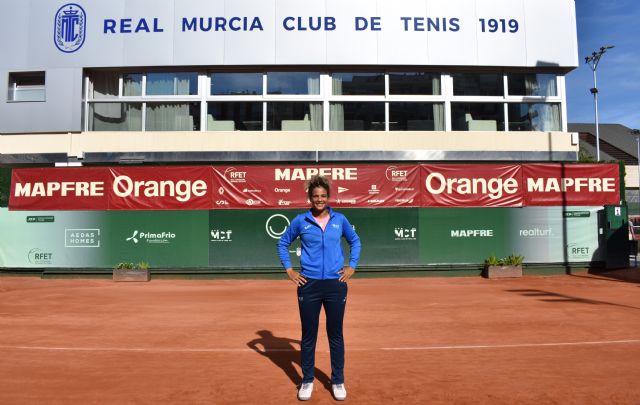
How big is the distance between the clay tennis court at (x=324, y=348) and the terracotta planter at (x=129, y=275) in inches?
92.9

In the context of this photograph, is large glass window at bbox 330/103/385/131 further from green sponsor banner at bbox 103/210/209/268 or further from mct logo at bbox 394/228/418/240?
green sponsor banner at bbox 103/210/209/268

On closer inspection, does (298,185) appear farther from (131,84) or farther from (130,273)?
(131,84)

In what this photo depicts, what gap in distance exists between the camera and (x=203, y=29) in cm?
1842

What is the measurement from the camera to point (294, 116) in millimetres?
18859

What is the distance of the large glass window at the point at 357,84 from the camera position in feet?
62.4

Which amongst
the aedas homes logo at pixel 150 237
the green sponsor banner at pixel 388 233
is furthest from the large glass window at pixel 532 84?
the aedas homes logo at pixel 150 237

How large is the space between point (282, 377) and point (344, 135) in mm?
14360

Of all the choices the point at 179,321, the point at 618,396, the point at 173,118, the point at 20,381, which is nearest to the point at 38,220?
the point at 173,118

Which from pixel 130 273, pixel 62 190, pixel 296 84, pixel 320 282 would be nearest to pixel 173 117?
pixel 296 84

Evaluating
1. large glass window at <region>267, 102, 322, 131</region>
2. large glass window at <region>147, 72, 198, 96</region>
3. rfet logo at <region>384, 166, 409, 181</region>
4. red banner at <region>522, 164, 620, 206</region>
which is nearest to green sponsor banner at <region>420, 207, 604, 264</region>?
red banner at <region>522, 164, 620, 206</region>

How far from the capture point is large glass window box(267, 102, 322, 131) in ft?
61.5

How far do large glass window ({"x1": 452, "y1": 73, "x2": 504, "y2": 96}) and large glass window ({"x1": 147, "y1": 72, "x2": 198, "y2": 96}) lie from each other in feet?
34.8

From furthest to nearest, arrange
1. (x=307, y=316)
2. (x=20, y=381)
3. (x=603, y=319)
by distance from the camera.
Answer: (x=603, y=319) → (x=20, y=381) → (x=307, y=316)

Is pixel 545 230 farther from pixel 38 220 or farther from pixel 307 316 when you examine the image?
pixel 38 220
